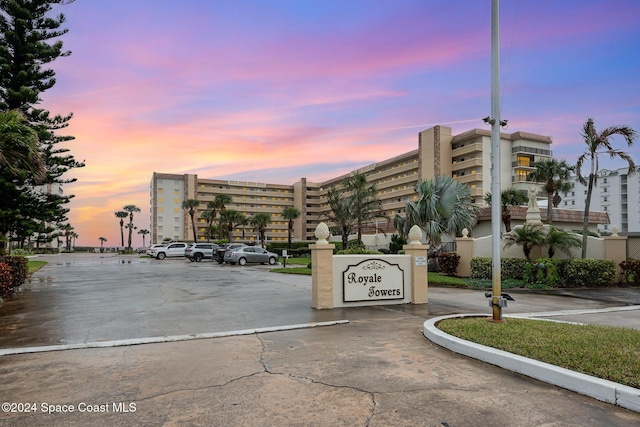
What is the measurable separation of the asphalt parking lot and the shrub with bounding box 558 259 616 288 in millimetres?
8614

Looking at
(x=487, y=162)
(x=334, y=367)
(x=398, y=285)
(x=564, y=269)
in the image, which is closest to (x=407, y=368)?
(x=334, y=367)

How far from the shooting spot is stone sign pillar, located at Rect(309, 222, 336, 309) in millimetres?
10187

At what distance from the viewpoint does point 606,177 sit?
114 m

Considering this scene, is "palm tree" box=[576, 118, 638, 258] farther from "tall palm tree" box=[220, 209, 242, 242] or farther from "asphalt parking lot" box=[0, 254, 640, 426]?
"tall palm tree" box=[220, 209, 242, 242]

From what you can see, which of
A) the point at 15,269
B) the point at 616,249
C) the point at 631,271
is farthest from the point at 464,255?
the point at 15,269

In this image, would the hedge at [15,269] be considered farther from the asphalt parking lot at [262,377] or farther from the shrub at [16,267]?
the asphalt parking lot at [262,377]

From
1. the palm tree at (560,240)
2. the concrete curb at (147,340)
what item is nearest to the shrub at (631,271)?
the palm tree at (560,240)

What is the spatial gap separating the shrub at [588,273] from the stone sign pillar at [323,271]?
39.7 feet

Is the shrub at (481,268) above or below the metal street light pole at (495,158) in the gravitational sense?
below

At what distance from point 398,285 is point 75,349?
755cm

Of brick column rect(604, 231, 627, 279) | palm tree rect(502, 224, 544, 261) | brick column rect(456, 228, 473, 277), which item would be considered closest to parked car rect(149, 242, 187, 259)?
brick column rect(456, 228, 473, 277)

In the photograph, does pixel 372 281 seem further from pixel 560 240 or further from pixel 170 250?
pixel 170 250

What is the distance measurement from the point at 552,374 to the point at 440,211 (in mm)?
20703

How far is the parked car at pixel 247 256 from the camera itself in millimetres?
33353
